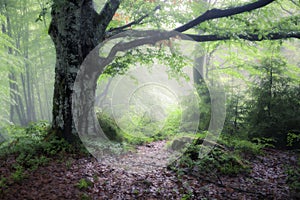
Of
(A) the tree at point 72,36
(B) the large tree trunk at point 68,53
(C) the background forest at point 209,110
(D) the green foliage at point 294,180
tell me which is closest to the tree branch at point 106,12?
(A) the tree at point 72,36

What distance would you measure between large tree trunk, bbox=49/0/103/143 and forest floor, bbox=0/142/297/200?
3.23 feet

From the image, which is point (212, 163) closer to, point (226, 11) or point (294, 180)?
point (294, 180)

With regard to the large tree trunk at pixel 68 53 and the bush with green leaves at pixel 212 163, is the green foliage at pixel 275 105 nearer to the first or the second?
the bush with green leaves at pixel 212 163

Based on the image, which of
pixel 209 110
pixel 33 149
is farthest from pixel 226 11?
pixel 33 149

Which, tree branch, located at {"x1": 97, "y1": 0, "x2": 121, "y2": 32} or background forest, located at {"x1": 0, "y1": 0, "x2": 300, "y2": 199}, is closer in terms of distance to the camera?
background forest, located at {"x1": 0, "y1": 0, "x2": 300, "y2": 199}

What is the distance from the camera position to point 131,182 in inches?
185

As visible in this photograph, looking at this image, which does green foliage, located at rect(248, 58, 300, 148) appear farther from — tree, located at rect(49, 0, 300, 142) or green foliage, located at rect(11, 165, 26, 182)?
green foliage, located at rect(11, 165, 26, 182)

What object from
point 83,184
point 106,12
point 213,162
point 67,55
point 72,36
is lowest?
point 83,184

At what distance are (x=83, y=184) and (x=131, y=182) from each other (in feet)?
3.08

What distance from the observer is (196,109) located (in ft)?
28.1

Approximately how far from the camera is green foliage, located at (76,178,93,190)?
14.0ft

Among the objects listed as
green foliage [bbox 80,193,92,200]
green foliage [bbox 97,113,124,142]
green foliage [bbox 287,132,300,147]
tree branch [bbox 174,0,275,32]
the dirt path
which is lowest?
green foliage [bbox 80,193,92,200]

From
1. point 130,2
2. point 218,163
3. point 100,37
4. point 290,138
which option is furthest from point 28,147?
point 290,138

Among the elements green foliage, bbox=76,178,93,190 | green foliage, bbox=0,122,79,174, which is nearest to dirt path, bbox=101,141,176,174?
green foliage, bbox=76,178,93,190
